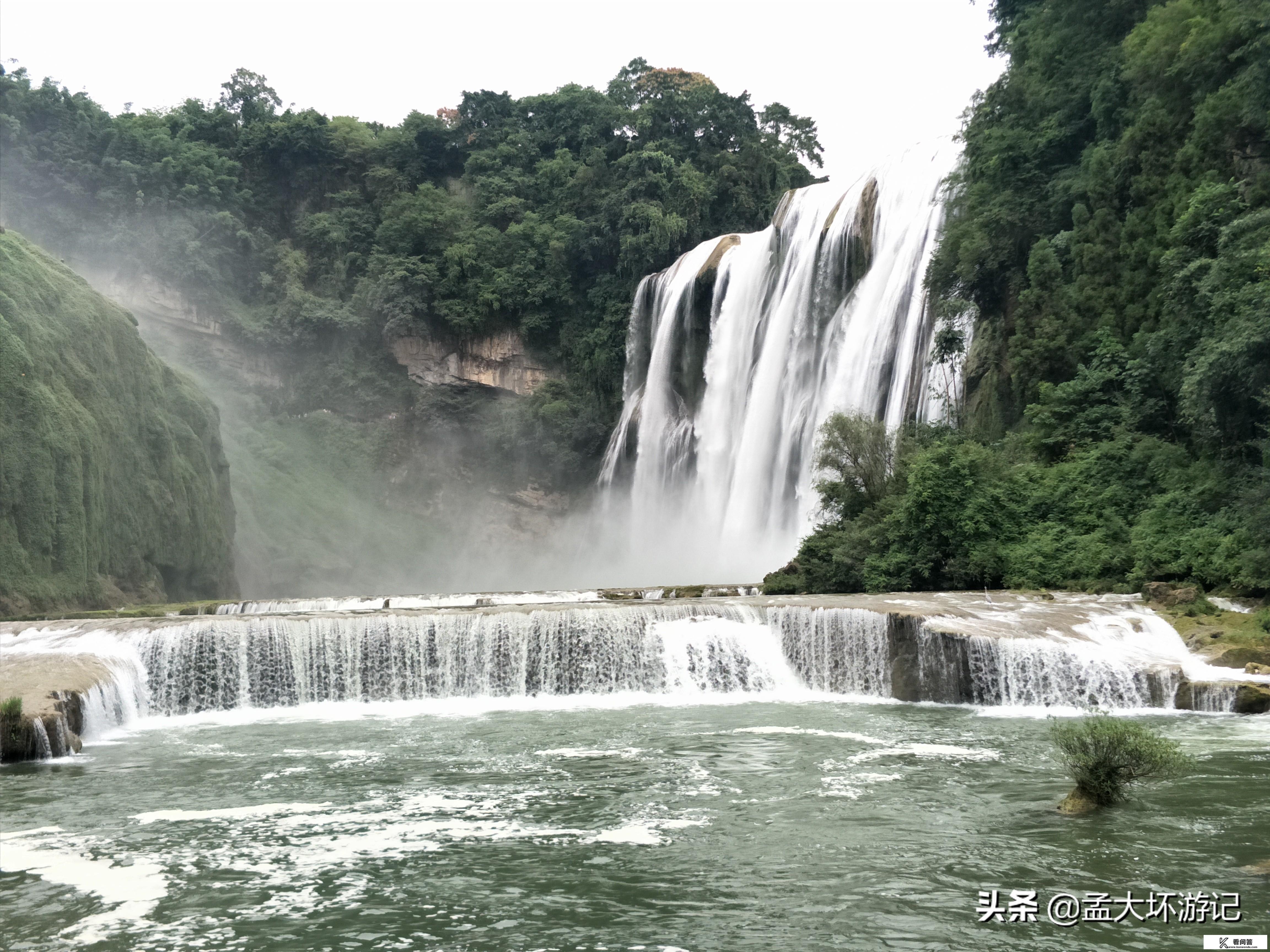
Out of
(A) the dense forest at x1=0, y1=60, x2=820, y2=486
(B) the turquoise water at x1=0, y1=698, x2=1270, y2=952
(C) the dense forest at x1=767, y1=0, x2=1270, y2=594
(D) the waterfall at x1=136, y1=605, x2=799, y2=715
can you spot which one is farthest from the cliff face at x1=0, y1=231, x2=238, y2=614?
(C) the dense forest at x1=767, y1=0, x2=1270, y2=594

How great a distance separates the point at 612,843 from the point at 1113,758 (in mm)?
4480

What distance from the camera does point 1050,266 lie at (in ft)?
→ 97.5

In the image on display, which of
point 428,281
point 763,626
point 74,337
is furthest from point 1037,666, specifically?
point 428,281

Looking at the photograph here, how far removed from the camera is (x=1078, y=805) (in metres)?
10.0

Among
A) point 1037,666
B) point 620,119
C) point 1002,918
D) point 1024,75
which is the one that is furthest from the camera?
point 620,119

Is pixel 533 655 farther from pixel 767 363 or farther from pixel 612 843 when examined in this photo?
pixel 767 363

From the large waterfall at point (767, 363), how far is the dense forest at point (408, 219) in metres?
6.20

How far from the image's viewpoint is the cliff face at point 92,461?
97.1 feet

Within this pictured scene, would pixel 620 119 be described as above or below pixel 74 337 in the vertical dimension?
above

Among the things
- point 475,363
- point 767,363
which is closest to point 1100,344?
point 767,363

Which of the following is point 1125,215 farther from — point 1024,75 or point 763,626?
point 763,626

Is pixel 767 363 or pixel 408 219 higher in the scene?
pixel 408 219

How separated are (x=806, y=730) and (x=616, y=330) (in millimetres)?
41170

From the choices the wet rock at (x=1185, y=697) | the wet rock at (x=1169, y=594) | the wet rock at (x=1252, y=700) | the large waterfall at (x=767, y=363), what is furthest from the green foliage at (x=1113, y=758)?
the large waterfall at (x=767, y=363)
